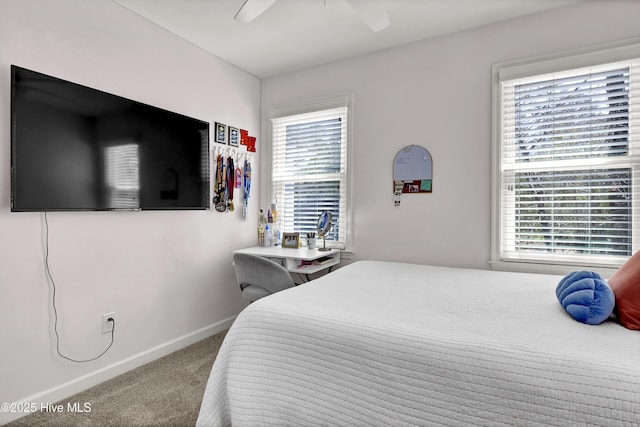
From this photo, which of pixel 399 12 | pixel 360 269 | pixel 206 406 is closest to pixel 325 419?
pixel 206 406

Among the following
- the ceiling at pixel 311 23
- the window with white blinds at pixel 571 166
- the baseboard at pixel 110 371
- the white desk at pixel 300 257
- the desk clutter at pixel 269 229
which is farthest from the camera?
the desk clutter at pixel 269 229

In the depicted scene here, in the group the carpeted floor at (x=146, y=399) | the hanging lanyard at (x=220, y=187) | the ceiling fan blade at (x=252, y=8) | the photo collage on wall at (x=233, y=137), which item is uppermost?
the ceiling fan blade at (x=252, y=8)

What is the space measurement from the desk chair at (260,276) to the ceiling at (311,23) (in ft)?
5.61

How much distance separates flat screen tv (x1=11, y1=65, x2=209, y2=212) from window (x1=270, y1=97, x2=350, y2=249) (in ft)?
2.99

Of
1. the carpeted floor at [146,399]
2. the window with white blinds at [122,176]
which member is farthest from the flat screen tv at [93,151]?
the carpeted floor at [146,399]

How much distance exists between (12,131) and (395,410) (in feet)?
7.16

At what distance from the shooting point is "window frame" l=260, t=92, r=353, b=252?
3018mm

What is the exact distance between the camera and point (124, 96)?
2273 millimetres

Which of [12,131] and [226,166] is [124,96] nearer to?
[12,131]

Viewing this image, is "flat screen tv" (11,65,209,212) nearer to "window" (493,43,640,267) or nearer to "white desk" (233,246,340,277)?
"white desk" (233,246,340,277)

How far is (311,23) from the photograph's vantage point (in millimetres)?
2459

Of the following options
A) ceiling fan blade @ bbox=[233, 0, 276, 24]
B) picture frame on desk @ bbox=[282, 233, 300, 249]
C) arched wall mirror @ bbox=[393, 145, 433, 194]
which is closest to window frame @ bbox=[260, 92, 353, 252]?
picture frame on desk @ bbox=[282, 233, 300, 249]

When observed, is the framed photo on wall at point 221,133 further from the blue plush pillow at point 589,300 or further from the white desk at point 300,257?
the blue plush pillow at point 589,300

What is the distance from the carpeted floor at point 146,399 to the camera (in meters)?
1.76
